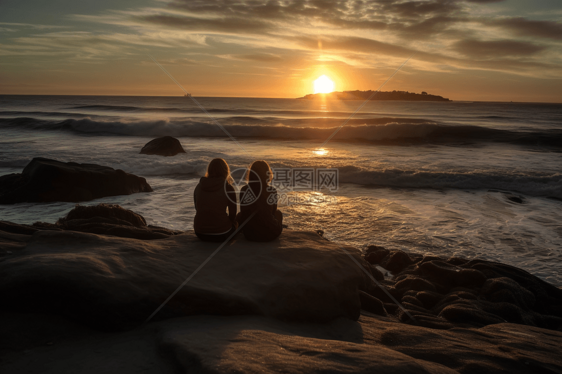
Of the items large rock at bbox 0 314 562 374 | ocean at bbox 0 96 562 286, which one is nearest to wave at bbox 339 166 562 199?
ocean at bbox 0 96 562 286

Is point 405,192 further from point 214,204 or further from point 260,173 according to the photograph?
point 214,204

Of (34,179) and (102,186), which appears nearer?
(34,179)

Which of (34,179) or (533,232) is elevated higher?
(34,179)

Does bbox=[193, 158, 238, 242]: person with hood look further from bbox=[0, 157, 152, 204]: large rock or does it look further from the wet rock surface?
bbox=[0, 157, 152, 204]: large rock

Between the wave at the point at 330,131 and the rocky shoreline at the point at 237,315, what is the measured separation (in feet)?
65.9

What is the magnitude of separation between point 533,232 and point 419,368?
641 cm

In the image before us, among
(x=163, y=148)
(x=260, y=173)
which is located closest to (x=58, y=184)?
(x=260, y=173)

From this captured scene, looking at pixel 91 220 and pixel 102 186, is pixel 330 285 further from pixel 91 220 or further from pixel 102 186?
pixel 102 186

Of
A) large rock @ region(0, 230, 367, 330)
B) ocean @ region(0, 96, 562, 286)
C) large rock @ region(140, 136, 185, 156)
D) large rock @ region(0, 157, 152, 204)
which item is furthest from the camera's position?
large rock @ region(140, 136, 185, 156)

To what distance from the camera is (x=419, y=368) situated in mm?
2193

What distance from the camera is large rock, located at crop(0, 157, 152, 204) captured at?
859cm

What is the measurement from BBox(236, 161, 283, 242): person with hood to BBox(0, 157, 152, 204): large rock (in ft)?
21.6

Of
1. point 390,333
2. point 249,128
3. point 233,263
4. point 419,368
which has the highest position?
point 249,128

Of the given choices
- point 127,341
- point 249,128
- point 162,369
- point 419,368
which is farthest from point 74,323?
point 249,128
